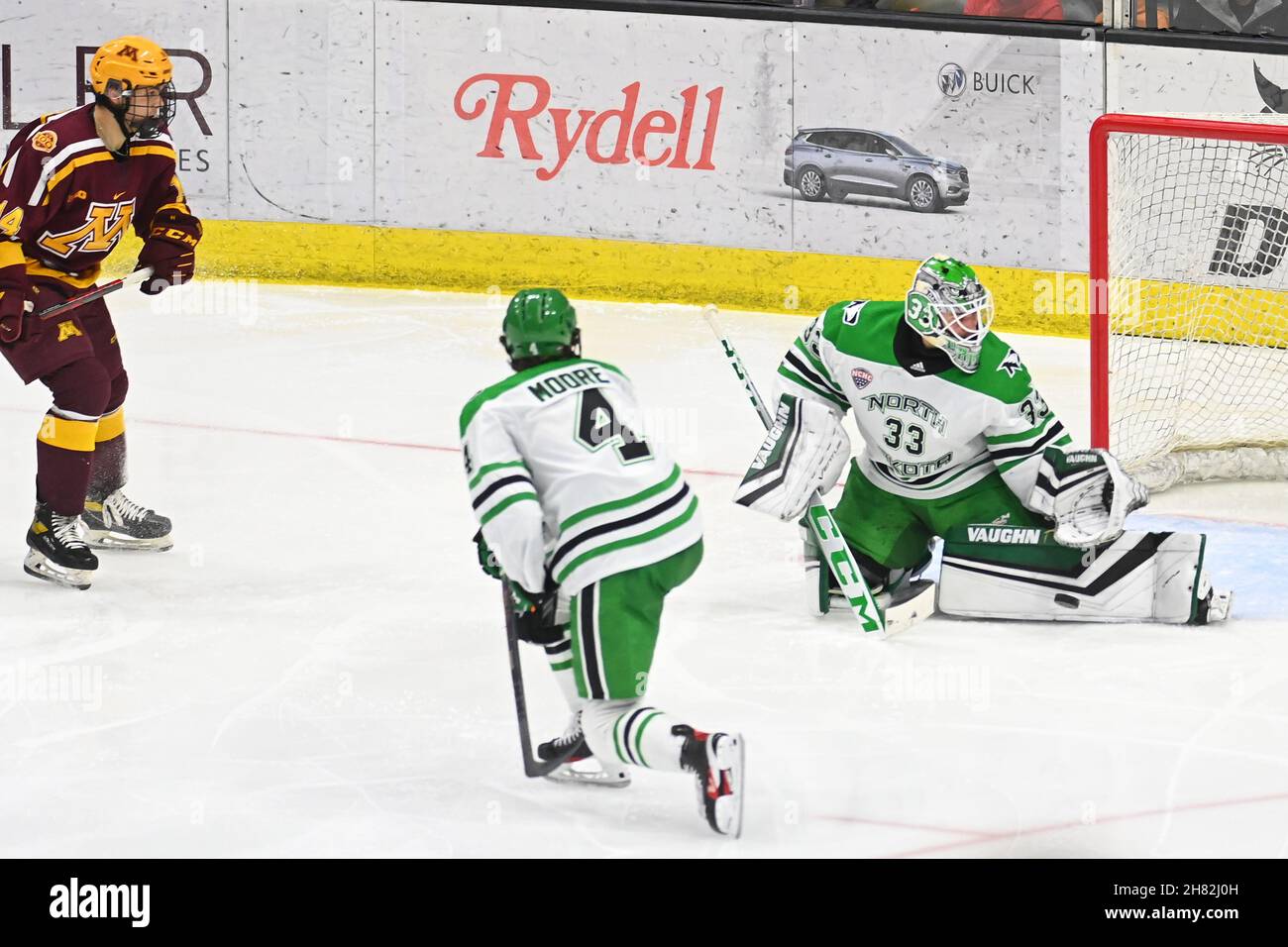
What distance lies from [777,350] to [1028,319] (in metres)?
1.05

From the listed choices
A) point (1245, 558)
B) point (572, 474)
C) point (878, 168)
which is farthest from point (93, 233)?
point (878, 168)

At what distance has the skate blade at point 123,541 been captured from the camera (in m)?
4.71

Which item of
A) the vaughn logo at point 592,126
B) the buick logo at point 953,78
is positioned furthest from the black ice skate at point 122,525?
the buick logo at point 953,78

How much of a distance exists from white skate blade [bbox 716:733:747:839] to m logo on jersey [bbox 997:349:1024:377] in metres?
1.45

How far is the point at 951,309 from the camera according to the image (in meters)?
3.96

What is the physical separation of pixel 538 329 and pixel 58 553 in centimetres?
183

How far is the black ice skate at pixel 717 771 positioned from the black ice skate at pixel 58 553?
6.45 ft

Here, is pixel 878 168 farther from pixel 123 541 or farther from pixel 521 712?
pixel 521 712

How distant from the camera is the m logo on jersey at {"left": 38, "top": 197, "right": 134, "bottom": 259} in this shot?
4359mm

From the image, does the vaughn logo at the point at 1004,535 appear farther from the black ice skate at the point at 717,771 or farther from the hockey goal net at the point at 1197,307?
the black ice skate at the point at 717,771

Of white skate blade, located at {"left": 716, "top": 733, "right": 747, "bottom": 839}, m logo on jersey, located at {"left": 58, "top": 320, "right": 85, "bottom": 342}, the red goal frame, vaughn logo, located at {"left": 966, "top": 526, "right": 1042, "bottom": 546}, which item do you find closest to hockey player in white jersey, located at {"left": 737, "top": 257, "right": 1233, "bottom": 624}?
vaughn logo, located at {"left": 966, "top": 526, "right": 1042, "bottom": 546}

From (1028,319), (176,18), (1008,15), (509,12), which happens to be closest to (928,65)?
(1008,15)

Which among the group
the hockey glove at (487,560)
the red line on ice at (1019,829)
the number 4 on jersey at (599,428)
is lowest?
the red line on ice at (1019,829)
